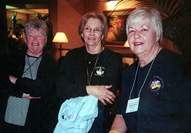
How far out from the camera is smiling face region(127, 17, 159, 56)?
6.24 feet

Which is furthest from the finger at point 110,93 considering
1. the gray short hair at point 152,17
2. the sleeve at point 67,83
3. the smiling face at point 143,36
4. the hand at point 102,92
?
the gray short hair at point 152,17

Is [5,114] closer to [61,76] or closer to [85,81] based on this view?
[61,76]

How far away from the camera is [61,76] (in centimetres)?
235

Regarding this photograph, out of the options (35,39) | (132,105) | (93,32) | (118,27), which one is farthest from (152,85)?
(118,27)

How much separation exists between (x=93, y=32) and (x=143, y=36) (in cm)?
47

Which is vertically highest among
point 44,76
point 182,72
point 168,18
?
point 168,18

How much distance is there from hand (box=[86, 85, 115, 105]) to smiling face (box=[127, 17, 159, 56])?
34 cm

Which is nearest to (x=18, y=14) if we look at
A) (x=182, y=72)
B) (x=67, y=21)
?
(x=67, y=21)

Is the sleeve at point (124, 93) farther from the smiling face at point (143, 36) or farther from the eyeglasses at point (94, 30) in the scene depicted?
the eyeglasses at point (94, 30)

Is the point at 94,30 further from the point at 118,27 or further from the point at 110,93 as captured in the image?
the point at 118,27

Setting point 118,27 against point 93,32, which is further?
point 118,27

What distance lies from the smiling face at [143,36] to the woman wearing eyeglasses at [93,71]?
0.34 m

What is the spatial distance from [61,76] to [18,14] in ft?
28.4

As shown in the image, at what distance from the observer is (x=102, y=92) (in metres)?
2.11
